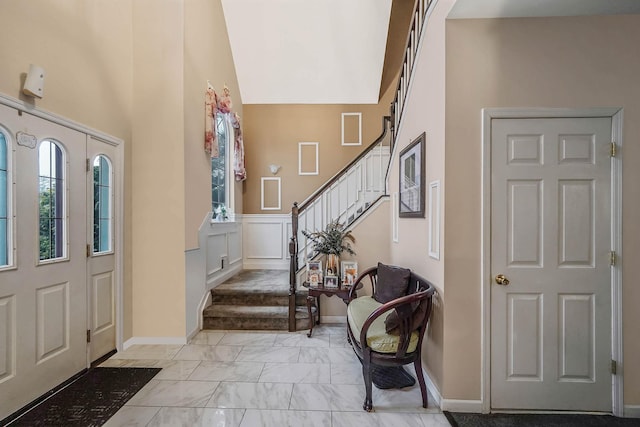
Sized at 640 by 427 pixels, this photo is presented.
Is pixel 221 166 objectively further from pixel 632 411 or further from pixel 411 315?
pixel 632 411

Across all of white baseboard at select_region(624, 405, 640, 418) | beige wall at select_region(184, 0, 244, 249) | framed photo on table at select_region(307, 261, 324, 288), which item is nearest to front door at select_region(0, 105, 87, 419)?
beige wall at select_region(184, 0, 244, 249)

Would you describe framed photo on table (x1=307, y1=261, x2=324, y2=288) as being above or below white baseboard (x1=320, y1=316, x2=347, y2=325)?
above

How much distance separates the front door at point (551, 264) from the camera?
82.2 inches

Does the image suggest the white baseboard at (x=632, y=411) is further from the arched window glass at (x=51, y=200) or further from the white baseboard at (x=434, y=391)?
the arched window glass at (x=51, y=200)

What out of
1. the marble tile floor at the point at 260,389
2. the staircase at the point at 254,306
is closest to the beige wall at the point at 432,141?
the marble tile floor at the point at 260,389

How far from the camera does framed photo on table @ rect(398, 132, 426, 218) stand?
2582 mm

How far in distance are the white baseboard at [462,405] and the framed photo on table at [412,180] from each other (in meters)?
1.47

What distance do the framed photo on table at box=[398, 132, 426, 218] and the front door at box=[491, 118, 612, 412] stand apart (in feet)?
1.94

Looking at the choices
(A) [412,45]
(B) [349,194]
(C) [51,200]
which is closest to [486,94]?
(A) [412,45]

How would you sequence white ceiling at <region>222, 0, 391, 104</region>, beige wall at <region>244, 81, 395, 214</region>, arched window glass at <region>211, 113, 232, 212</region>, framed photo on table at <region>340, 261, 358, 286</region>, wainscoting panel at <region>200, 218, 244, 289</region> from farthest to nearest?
beige wall at <region>244, 81, 395, 214</region>
white ceiling at <region>222, 0, 391, 104</region>
arched window glass at <region>211, 113, 232, 212</region>
wainscoting panel at <region>200, 218, 244, 289</region>
framed photo on table at <region>340, 261, 358, 286</region>

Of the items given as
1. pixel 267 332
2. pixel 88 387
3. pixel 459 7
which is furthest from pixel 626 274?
pixel 88 387

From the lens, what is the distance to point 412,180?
2.86 meters

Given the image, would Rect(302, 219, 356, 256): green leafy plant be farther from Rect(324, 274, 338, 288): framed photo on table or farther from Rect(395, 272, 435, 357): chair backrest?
Rect(395, 272, 435, 357): chair backrest

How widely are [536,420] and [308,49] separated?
5.55 m
